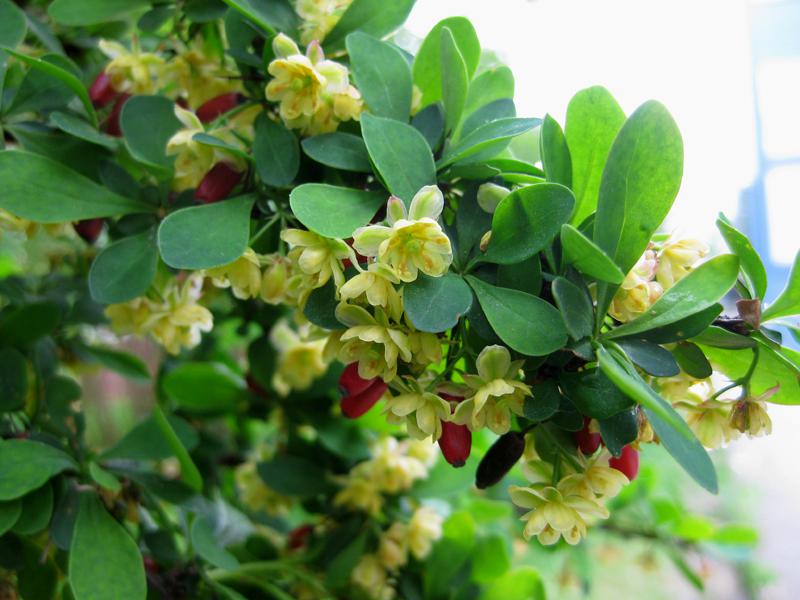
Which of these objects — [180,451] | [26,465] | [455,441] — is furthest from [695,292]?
[26,465]

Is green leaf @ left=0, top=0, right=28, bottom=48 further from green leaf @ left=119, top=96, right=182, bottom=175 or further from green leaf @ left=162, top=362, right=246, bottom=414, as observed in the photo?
green leaf @ left=162, top=362, right=246, bottom=414

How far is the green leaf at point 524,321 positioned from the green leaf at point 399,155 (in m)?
0.09

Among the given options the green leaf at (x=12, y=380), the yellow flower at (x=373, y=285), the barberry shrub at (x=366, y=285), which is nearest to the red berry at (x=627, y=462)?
the barberry shrub at (x=366, y=285)

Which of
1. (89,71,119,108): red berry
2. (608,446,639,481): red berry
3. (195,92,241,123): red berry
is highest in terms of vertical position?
(89,71,119,108): red berry

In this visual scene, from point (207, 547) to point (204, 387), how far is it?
27 centimetres

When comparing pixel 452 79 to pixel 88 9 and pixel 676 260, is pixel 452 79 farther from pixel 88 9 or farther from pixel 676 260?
pixel 88 9

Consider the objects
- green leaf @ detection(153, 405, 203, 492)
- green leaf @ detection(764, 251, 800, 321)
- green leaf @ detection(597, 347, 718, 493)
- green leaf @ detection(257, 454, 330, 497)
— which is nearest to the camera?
green leaf @ detection(597, 347, 718, 493)

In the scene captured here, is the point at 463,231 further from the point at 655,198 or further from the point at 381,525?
the point at 381,525

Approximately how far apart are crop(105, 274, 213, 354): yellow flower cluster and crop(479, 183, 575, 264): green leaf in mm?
298

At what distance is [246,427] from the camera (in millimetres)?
1055

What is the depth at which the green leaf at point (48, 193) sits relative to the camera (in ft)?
1.67

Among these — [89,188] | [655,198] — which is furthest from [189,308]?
[655,198]

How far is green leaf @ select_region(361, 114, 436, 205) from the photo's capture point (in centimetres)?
44

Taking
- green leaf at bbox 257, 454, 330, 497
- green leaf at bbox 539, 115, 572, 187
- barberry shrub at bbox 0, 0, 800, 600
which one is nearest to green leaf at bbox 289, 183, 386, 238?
barberry shrub at bbox 0, 0, 800, 600
